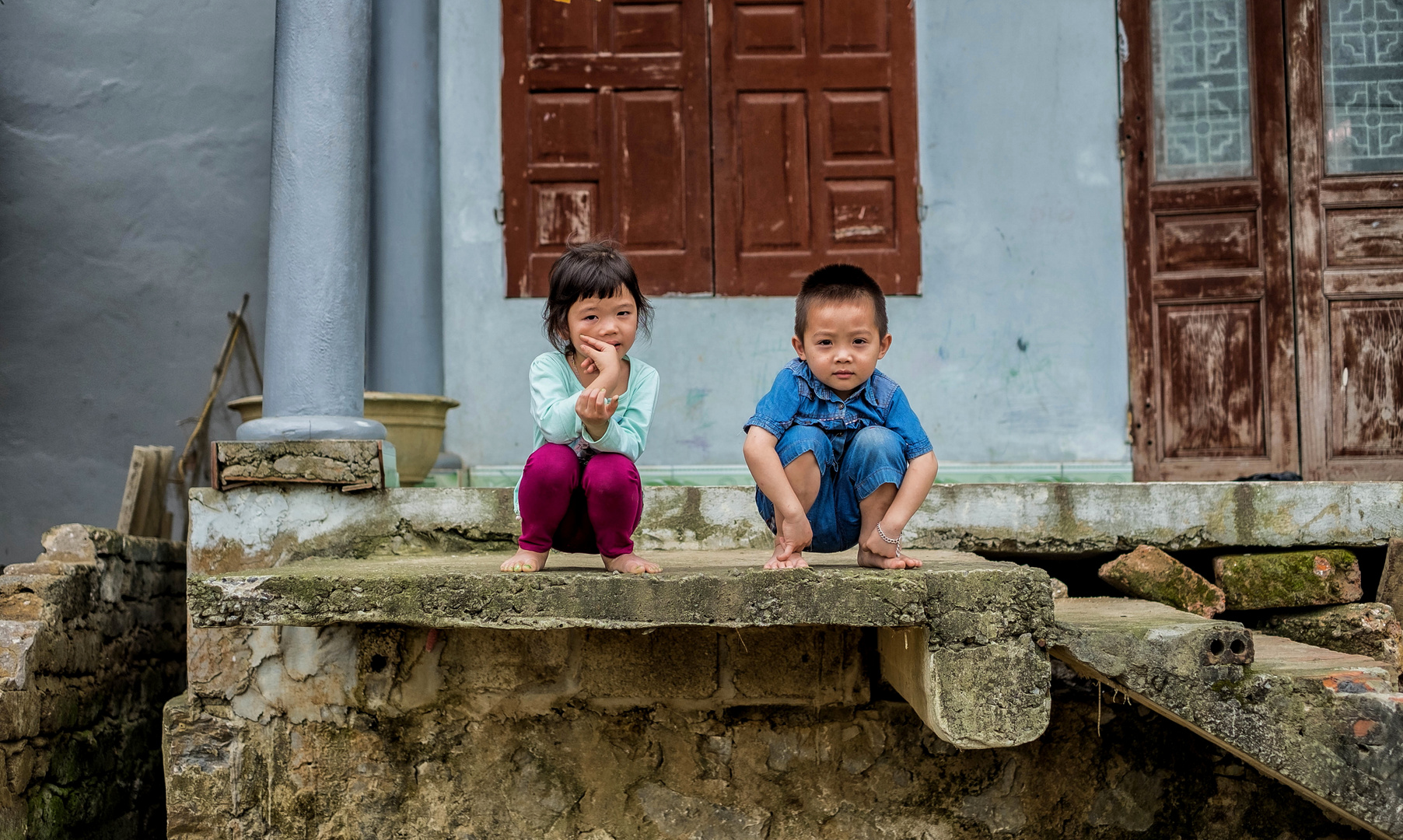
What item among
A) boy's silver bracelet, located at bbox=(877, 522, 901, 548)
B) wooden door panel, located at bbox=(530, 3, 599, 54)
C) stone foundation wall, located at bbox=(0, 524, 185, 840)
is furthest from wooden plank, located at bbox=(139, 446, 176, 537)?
boy's silver bracelet, located at bbox=(877, 522, 901, 548)

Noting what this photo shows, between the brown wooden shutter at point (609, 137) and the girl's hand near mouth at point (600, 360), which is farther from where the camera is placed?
the brown wooden shutter at point (609, 137)

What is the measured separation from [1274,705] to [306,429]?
276cm

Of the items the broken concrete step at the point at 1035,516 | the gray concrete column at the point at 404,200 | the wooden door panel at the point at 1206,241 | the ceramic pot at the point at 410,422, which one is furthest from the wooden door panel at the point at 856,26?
the broken concrete step at the point at 1035,516

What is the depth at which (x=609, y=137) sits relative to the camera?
199 inches

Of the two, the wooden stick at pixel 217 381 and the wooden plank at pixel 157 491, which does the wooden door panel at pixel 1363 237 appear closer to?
the wooden stick at pixel 217 381

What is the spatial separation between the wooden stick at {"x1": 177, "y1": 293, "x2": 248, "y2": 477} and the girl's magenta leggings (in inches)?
134

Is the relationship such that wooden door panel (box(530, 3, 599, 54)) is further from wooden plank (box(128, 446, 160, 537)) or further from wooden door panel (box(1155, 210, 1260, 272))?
wooden door panel (box(1155, 210, 1260, 272))

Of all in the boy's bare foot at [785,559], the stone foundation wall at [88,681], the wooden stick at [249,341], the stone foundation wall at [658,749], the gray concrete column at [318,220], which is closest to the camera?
the boy's bare foot at [785,559]

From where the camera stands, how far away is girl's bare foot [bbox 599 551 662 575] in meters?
2.49

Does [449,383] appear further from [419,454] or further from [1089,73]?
[1089,73]

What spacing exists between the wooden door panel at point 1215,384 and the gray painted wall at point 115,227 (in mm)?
4354

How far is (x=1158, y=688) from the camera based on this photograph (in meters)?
2.38

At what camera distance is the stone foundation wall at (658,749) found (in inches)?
124

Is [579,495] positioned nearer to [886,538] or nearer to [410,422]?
[886,538]
